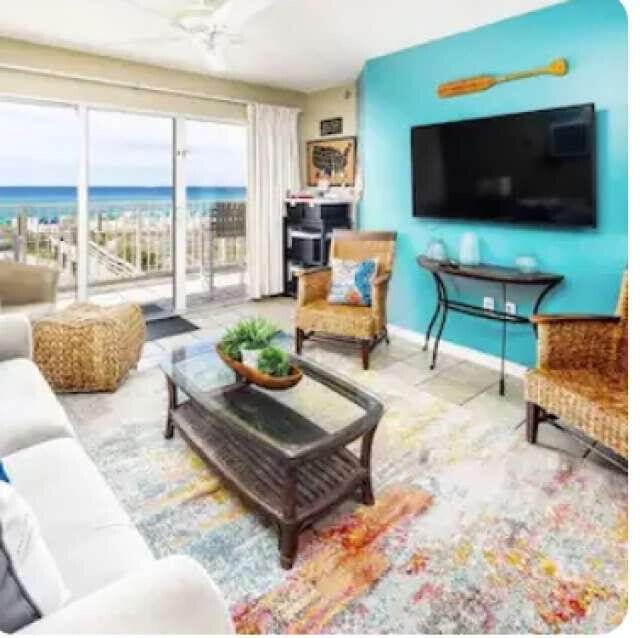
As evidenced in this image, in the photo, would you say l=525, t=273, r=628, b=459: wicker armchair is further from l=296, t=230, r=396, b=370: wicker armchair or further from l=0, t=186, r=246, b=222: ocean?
l=0, t=186, r=246, b=222: ocean

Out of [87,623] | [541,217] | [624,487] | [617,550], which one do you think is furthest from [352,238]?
[87,623]

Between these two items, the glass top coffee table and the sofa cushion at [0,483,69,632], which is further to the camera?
the glass top coffee table

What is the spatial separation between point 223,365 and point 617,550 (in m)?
1.79

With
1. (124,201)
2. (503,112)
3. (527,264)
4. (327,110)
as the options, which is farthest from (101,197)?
(527,264)

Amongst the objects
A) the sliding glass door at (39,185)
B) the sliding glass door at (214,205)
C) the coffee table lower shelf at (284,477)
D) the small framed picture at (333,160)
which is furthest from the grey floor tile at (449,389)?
the sliding glass door at (39,185)

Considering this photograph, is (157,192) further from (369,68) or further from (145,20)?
(369,68)

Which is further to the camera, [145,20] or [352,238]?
[352,238]

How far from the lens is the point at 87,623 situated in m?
0.71

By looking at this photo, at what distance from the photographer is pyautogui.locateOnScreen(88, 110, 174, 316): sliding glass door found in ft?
15.1

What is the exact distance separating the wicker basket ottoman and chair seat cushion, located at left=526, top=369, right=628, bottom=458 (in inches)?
91.1

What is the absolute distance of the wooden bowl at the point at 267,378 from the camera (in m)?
2.11

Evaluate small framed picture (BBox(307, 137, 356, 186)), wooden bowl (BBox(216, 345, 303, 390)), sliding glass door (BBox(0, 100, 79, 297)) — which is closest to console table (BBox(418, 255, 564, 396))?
wooden bowl (BBox(216, 345, 303, 390))

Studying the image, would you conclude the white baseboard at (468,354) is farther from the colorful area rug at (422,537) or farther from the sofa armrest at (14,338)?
the sofa armrest at (14,338)

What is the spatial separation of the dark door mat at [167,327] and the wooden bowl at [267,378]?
87.7 inches
